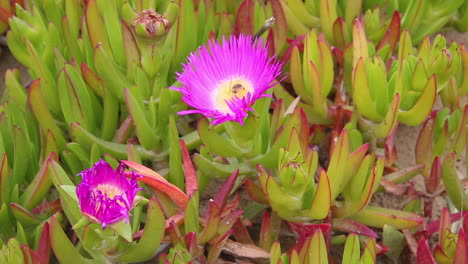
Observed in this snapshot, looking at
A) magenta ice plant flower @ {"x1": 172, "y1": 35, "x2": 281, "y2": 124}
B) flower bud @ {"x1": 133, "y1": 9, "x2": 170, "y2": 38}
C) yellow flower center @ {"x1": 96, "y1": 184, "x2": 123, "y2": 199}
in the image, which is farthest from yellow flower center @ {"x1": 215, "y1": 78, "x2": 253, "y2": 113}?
yellow flower center @ {"x1": 96, "y1": 184, "x2": 123, "y2": 199}

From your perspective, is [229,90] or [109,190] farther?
[229,90]

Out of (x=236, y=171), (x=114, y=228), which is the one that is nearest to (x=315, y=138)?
(x=236, y=171)

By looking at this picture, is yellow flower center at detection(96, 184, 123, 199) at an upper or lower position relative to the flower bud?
lower

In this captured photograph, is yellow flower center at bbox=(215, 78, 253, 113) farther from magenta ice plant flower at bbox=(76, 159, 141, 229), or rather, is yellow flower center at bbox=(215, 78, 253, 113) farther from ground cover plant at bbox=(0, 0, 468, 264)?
magenta ice plant flower at bbox=(76, 159, 141, 229)

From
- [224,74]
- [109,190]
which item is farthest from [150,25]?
[109,190]

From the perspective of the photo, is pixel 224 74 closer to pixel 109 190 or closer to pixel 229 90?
pixel 229 90

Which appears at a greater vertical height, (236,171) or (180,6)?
(180,6)

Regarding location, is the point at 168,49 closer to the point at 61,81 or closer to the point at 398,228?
the point at 61,81
